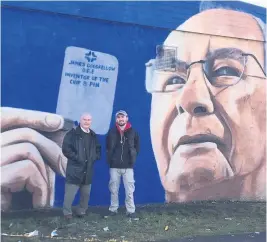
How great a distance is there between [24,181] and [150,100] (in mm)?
2488

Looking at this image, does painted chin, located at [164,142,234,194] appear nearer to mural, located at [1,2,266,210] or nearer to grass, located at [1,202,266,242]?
mural, located at [1,2,266,210]

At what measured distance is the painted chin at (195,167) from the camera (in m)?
7.59

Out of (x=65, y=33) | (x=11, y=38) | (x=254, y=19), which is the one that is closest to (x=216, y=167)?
(x=254, y=19)

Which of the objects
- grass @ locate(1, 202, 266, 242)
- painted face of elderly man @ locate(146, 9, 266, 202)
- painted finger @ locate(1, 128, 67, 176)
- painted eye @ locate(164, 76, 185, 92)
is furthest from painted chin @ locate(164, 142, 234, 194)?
painted finger @ locate(1, 128, 67, 176)

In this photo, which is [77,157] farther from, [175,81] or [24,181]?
[175,81]

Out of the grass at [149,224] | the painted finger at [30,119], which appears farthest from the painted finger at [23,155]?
the grass at [149,224]

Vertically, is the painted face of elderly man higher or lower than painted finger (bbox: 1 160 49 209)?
higher

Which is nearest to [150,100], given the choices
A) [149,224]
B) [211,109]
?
[211,109]

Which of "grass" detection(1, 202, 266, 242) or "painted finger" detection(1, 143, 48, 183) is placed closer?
"grass" detection(1, 202, 266, 242)

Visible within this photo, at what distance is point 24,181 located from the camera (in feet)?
21.5

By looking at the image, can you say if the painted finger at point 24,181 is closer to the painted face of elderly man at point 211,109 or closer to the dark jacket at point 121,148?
the dark jacket at point 121,148

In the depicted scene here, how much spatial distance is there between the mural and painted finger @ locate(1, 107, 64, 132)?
1 centimetres

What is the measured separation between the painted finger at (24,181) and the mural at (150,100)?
0.05ft

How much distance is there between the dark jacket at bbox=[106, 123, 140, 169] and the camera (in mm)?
6492
